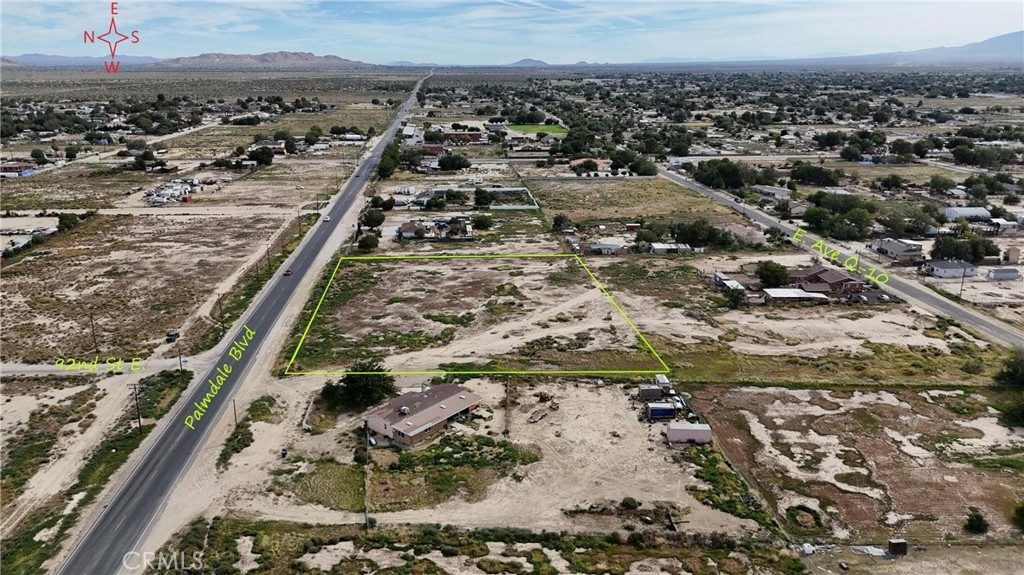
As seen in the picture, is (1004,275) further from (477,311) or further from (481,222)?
(481,222)

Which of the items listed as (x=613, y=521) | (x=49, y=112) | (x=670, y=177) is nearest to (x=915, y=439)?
(x=613, y=521)

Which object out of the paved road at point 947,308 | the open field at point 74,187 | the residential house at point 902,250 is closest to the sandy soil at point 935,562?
the paved road at point 947,308

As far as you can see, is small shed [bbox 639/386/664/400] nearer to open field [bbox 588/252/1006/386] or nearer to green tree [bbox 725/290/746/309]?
open field [bbox 588/252/1006/386]

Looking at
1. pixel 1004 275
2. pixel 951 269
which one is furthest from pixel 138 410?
pixel 1004 275

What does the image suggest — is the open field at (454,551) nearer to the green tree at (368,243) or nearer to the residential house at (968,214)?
the green tree at (368,243)

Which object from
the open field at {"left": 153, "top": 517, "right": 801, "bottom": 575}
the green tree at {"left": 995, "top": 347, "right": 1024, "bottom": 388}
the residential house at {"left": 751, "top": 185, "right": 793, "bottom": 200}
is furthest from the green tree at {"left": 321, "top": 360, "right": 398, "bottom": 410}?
the residential house at {"left": 751, "top": 185, "right": 793, "bottom": 200}

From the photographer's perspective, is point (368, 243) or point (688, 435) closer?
point (688, 435)
